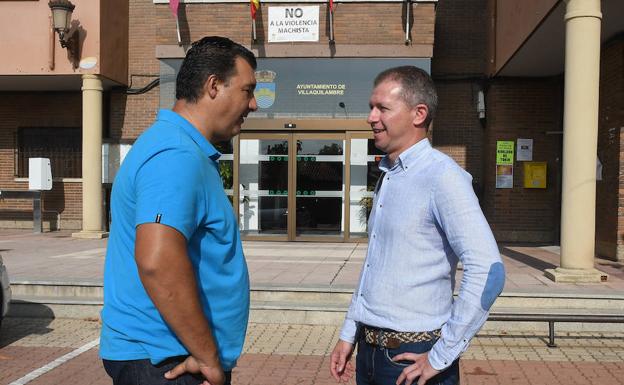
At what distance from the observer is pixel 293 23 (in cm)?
1259

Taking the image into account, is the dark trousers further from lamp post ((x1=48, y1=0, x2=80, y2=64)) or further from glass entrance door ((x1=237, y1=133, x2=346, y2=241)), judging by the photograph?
lamp post ((x1=48, y1=0, x2=80, y2=64))

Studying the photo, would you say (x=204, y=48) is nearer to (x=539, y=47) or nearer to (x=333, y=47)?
(x=539, y=47)

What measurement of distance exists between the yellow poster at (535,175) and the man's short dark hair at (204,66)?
1179 centimetres

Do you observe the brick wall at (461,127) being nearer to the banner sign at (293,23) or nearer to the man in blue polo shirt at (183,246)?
the banner sign at (293,23)

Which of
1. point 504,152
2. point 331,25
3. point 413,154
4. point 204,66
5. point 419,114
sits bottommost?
point 413,154

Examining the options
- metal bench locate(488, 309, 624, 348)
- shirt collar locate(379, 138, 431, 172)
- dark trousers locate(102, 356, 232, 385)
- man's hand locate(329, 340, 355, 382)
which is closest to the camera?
dark trousers locate(102, 356, 232, 385)

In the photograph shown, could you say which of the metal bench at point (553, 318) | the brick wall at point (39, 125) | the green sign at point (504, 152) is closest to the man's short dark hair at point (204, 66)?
the metal bench at point (553, 318)

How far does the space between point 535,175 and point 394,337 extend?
11.5 metres

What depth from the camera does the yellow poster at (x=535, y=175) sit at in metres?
12.8

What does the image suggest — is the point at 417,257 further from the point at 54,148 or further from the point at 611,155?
the point at 54,148

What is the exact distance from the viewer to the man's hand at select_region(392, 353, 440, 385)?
205 centimetres

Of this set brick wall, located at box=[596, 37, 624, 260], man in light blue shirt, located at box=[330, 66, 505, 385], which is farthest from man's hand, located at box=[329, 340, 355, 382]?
brick wall, located at box=[596, 37, 624, 260]

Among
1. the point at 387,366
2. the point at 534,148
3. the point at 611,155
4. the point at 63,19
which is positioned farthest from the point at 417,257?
the point at 63,19

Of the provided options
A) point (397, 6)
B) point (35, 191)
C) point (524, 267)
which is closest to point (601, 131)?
point (524, 267)
